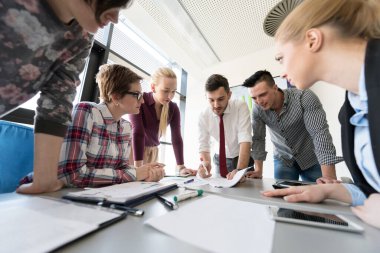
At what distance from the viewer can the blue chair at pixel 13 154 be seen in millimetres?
760

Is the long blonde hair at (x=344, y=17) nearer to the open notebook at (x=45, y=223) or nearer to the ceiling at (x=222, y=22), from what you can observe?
the open notebook at (x=45, y=223)

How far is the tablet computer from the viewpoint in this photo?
15.9 inches

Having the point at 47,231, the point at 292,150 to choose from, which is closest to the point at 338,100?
the point at 292,150

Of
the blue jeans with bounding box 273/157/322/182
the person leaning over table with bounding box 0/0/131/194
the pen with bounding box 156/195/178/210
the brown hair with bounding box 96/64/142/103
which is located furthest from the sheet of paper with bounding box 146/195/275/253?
the blue jeans with bounding box 273/157/322/182

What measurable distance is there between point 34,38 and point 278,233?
0.74 m

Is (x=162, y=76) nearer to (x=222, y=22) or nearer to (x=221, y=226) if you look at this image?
(x=222, y=22)

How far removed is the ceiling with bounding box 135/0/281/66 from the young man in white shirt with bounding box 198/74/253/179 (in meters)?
0.94

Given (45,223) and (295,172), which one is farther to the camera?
(295,172)

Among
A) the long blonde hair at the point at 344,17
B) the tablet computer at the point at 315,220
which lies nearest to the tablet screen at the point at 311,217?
the tablet computer at the point at 315,220

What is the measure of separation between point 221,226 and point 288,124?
1.40 m

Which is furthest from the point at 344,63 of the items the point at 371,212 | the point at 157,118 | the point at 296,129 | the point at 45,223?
the point at 157,118

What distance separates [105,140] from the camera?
3.20 feet

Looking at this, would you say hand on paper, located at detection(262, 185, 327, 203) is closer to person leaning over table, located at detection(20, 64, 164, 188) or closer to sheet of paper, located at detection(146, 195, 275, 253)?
sheet of paper, located at detection(146, 195, 275, 253)

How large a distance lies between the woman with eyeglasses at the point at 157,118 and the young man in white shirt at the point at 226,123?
26 centimetres
